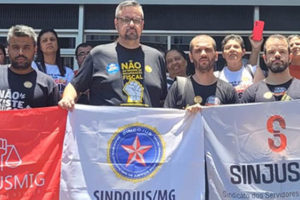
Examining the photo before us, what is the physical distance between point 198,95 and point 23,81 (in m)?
1.55

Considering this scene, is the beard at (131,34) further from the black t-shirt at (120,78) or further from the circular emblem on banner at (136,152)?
the circular emblem on banner at (136,152)

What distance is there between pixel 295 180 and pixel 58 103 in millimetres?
2082

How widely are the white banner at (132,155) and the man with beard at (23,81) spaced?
0.36 meters

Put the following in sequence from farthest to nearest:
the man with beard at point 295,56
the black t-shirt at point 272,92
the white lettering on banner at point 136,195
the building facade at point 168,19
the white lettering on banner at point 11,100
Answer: the building facade at point 168,19 → the man with beard at point 295,56 → the black t-shirt at point 272,92 → the white lettering on banner at point 11,100 → the white lettering on banner at point 136,195

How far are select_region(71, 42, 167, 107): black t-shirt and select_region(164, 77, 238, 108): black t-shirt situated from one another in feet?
0.50

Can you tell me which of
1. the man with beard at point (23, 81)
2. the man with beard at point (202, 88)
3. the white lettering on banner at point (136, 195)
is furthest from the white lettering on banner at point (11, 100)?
the man with beard at point (202, 88)

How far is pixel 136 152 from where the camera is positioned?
373 centimetres

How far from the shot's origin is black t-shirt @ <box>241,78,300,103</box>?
3.97m

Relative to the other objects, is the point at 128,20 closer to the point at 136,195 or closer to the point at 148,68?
the point at 148,68

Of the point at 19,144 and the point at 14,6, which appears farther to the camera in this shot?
the point at 14,6

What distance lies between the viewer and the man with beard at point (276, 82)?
399 centimetres

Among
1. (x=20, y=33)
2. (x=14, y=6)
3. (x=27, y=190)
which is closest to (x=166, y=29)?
(x=14, y=6)

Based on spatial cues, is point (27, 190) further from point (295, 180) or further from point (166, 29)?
point (166, 29)

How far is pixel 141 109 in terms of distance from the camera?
12.4ft
